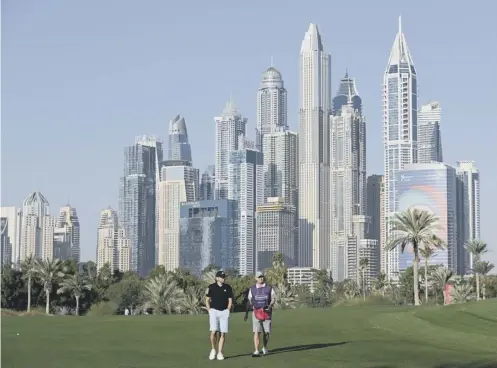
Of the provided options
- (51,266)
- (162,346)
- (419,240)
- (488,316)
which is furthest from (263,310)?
(51,266)

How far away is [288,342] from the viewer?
88.2ft

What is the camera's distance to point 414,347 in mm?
25859

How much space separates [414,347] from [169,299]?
72.8 m

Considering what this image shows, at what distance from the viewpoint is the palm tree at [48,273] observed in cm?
10462

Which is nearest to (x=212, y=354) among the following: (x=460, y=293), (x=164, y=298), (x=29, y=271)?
(x=164, y=298)

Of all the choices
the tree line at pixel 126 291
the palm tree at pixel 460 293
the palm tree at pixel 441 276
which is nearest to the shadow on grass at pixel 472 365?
the tree line at pixel 126 291

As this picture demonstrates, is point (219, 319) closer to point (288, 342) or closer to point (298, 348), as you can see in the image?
point (298, 348)

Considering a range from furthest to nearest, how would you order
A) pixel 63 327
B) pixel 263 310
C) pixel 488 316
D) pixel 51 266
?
1. pixel 51 266
2. pixel 488 316
3. pixel 63 327
4. pixel 263 310

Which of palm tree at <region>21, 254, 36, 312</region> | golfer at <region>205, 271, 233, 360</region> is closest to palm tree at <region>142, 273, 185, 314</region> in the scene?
palm tree at <region>21, 254, 36, 312</region>

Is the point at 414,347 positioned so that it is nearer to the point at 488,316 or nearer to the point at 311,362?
the point at 311,362

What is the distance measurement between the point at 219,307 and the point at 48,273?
278 feet

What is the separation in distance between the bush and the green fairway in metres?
73.0

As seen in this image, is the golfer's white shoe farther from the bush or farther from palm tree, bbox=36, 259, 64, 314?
the bush

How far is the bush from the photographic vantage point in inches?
4301
